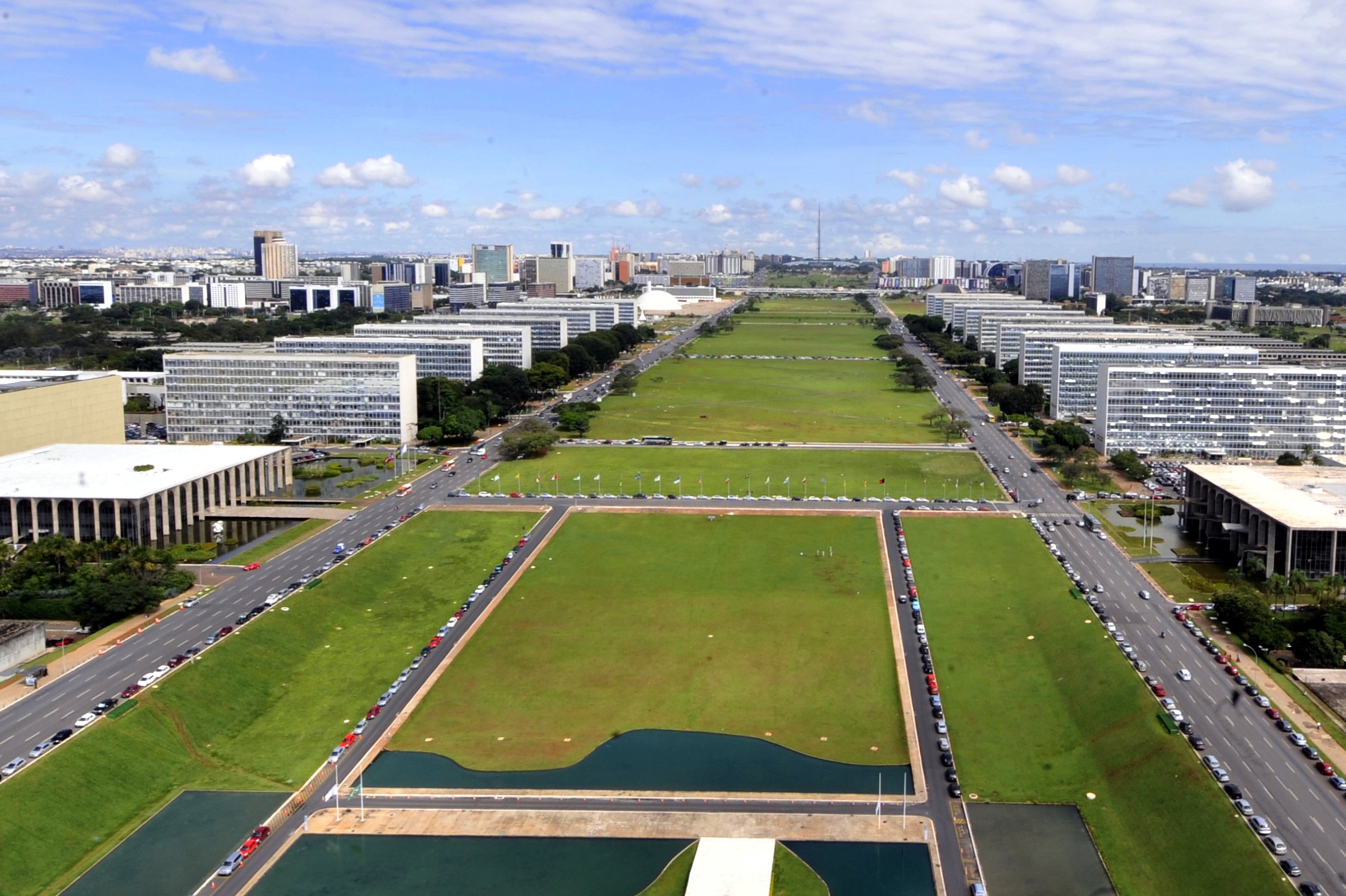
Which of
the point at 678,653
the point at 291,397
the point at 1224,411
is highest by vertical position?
the point at 1224,411

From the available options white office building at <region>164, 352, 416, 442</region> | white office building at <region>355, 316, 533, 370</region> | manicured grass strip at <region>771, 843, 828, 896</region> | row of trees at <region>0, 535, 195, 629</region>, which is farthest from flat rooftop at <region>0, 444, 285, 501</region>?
white office building at <region>355, 316, 533, 370</region>

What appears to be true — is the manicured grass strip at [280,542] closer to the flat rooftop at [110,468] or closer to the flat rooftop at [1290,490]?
the flat rooftop at [110,468]

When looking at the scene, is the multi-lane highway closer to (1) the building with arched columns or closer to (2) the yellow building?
(1) the building with arched columns

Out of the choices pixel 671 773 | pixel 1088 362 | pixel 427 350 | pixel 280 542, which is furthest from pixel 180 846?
pixel 1088 362

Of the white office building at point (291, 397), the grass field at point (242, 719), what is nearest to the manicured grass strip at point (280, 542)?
the grass field at point (242, 719)

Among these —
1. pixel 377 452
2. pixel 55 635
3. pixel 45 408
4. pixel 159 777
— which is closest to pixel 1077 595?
pixel 159 777

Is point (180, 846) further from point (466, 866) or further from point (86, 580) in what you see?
point (86, 580)

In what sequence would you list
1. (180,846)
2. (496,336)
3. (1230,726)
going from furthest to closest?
(496,336) → (1230,726) → (180,846)
